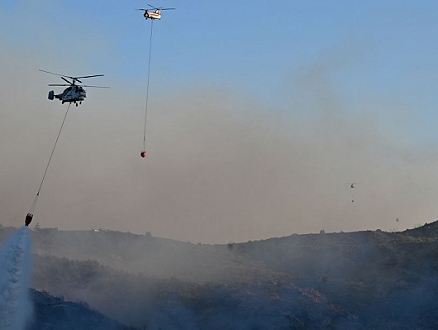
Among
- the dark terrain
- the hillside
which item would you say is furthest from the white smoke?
the dark terrain

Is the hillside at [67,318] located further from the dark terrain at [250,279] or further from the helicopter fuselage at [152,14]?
the helicopter fuselage at [152,14]

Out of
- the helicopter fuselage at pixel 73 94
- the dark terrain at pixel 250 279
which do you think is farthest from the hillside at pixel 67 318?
the helicopter fuselage at pixel 73 94

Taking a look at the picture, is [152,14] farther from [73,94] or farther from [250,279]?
[250,279]

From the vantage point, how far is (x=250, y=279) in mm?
83250

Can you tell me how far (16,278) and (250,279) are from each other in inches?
1003

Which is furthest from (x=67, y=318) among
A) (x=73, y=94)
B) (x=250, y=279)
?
(x=250, y=279)

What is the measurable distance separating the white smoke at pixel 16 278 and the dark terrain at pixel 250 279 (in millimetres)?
4389

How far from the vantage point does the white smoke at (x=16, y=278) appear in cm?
6800

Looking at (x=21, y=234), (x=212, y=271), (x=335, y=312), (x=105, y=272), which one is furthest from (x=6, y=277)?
(x=335, y=312)

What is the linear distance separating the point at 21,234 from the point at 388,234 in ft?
171

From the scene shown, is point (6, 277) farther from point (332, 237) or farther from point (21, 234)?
point (332, 237)

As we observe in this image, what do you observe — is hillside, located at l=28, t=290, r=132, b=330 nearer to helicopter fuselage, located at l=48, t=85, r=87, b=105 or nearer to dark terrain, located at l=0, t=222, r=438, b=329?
dark terrain, located at l=0, t=222, r=438, b=329

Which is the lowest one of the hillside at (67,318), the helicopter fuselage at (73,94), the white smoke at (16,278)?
the hillside at (67,318)

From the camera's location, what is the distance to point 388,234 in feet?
338
